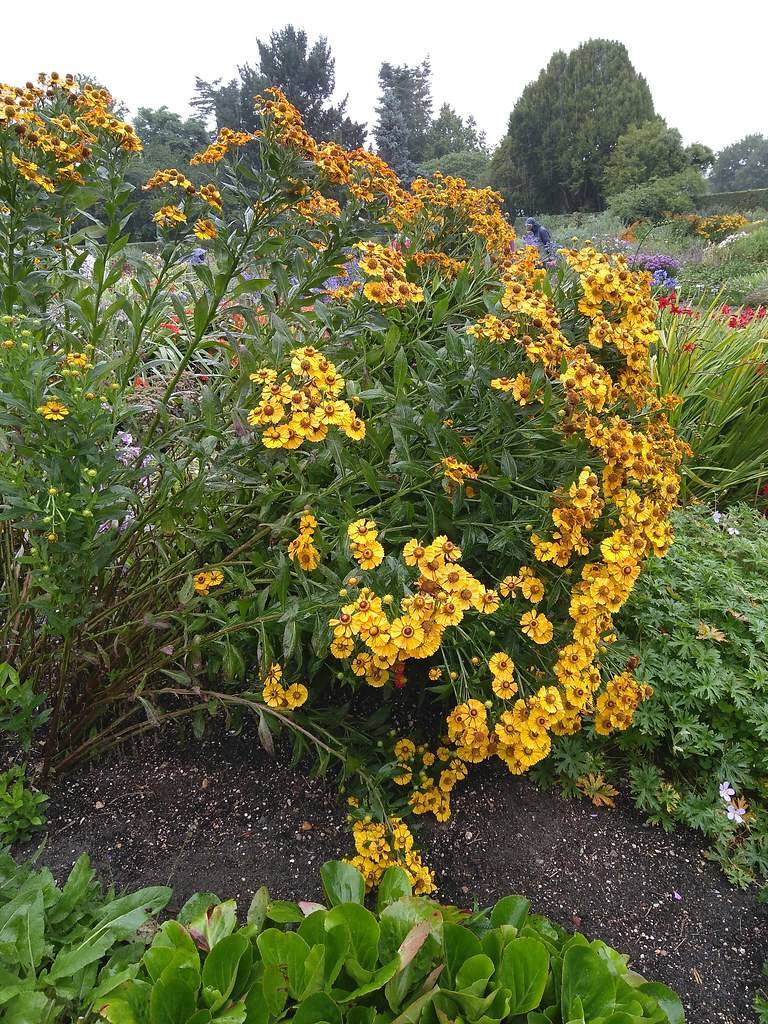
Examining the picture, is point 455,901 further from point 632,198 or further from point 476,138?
point 476,138

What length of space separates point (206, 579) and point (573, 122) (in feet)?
97.3

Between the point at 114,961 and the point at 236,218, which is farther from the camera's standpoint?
the point at 236,218

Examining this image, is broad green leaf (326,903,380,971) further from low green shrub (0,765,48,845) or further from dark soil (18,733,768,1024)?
low green shrub (0,765,48,845)

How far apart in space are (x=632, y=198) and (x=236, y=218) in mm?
20262

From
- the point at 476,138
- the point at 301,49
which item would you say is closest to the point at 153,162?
the point at 301,49

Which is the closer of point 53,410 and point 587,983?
point 587,983

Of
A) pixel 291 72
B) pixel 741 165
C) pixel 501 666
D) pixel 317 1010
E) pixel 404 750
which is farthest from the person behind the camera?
pixel 741 165

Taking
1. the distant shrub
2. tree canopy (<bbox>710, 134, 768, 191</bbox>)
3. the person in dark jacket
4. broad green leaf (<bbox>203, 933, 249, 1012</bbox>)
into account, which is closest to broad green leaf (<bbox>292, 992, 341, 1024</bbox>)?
broad green leaf (<bbox>203, 933, 249, 1012</bbox>)

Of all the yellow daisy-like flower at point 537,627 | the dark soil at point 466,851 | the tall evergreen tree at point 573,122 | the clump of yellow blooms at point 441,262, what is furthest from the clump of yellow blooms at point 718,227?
the yellow daisy-like flower at point 537,627

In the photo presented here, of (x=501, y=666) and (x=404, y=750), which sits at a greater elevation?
(x=501, y=666)

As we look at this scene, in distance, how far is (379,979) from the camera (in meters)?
0.89

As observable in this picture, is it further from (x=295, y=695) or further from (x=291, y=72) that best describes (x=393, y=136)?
(x=295, y=695)

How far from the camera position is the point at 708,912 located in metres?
1.57

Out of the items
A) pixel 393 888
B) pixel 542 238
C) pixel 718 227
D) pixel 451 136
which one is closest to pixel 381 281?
pixel 393 888
